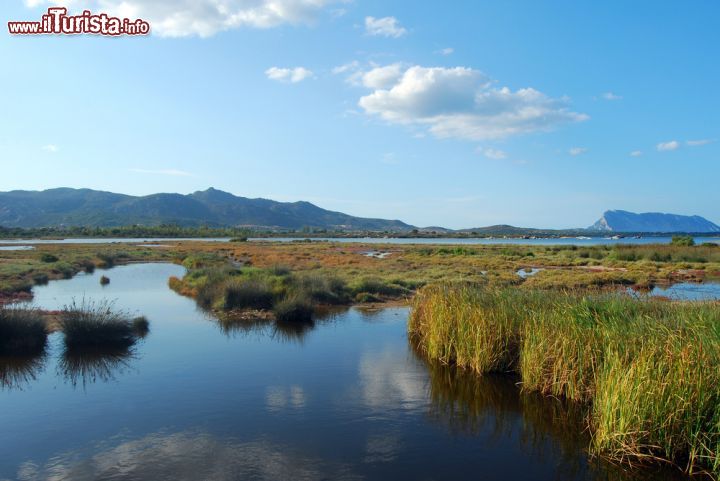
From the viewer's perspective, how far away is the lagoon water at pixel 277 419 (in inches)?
364

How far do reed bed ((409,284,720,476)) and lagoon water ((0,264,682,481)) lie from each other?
0.59 meters

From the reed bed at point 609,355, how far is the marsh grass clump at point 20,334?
14114 millimetres

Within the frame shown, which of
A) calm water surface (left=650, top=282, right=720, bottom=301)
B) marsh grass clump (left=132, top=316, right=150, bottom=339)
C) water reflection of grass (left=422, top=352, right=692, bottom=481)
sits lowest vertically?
water reflection of grass (left=422, top=352, right=692, bottom=481)

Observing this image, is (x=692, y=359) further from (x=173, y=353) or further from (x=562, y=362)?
(x=173, y=353)

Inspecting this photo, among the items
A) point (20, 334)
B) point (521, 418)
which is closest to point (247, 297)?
point (20, 334)

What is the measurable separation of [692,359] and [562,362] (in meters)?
4.00

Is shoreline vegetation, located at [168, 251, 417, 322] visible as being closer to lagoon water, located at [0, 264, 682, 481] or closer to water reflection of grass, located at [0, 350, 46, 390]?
lagoon water, located at [0, 264, 682, 481]

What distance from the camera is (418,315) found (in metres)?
20.8

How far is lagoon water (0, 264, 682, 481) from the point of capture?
9258mm

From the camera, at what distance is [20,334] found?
17359mm

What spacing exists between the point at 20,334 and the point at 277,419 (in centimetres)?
1170

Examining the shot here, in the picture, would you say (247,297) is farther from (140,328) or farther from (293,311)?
(140,328)

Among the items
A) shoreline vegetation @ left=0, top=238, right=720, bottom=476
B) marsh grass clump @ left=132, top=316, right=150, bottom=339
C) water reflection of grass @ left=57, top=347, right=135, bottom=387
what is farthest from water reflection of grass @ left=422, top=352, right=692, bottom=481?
marsh grass clump @ left=132, top=316, right=150, bottom=339

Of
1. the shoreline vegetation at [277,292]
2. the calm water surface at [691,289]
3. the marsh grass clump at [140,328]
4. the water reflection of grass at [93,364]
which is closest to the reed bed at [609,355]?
the shoreline vegetation at [277,292]
